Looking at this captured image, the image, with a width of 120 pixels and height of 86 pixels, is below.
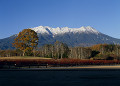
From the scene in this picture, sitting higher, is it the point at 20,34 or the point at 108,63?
the point at 20,34

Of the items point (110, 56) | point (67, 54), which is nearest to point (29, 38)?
point (67, 54)
